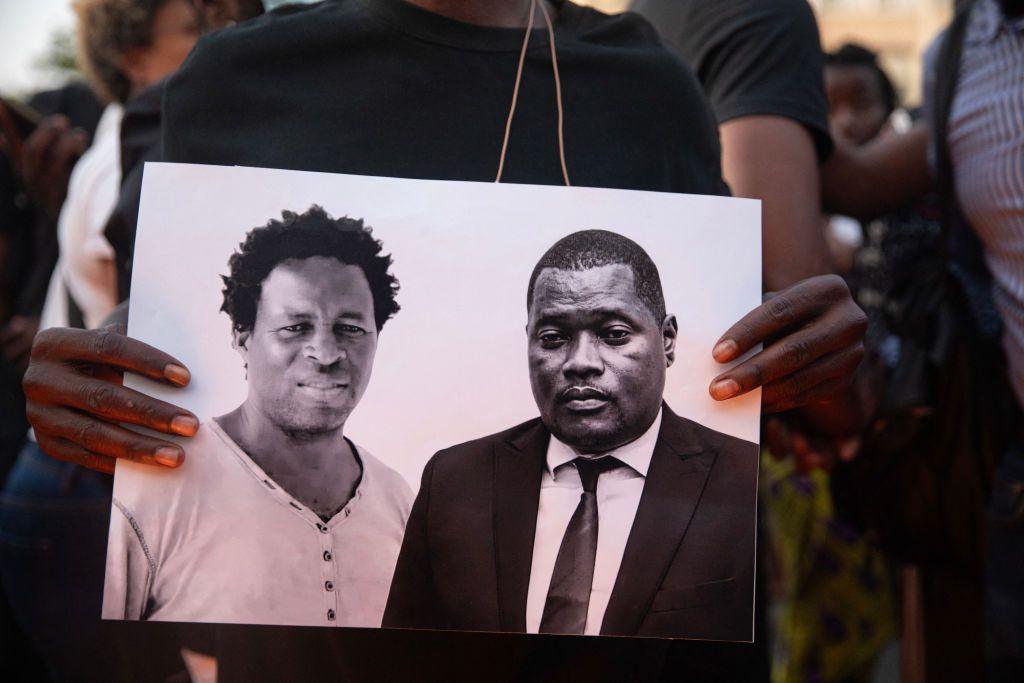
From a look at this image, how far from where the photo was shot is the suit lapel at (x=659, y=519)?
3.24 ft

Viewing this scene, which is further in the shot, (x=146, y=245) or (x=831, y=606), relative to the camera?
(x=831, y=606)

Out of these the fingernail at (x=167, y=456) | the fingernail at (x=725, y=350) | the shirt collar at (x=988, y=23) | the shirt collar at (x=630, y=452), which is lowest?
the fingernail at (x=167, y=456)

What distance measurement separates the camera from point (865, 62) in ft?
11.6

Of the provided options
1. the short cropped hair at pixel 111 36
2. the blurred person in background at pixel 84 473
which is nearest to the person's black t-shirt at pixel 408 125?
the blurred person in background at pixel 84 473

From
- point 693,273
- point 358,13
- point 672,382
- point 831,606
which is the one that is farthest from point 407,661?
point 831,606

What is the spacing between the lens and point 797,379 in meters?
1.10

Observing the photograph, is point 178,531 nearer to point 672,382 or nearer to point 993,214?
point 672,382

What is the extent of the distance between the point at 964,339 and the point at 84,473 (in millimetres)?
1655

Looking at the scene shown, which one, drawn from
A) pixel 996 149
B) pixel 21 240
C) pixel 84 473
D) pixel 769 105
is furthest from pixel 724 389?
pixel 21 240

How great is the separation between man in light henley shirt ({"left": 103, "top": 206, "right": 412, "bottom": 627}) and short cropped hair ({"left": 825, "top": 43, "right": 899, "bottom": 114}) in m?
2.99

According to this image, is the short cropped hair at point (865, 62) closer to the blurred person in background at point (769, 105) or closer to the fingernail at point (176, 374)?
the blurred person in background at point (769, 105)

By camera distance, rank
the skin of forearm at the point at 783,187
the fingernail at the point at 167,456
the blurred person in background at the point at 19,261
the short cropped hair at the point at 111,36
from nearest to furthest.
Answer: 1. the fingernail at the point at 167,456
2. the skin of forearm at the point at 783,187
3. the short cropped hair at the point at 111,36
4. the blurred person in background at the point at 19,261

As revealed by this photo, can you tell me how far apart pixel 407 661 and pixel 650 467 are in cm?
35

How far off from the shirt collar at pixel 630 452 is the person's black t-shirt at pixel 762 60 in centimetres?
68
